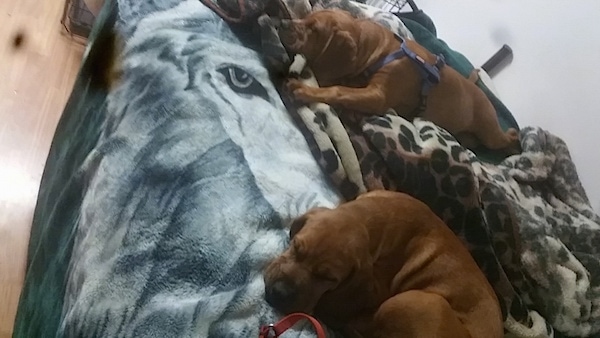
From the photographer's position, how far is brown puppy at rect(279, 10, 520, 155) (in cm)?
148

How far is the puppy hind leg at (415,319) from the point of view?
1121 mm

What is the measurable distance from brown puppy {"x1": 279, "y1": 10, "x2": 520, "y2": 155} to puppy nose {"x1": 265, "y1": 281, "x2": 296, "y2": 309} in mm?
486

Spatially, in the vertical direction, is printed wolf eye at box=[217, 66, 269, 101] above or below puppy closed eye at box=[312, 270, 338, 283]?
below

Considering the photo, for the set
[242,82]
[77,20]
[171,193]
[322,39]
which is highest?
[322,39]

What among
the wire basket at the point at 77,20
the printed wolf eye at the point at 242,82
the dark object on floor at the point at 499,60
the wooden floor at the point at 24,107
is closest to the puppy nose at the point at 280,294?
the printed wolf eye at the point at 242,82

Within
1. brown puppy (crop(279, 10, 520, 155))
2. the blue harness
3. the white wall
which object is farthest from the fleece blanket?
the white wall

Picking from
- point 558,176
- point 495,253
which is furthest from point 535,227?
point 558,176

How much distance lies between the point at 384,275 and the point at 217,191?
1.07 ft

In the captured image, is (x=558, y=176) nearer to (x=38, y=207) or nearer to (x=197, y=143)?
(x=197, y=143)

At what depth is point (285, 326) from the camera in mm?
1036

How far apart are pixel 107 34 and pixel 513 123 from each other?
3.91 feet

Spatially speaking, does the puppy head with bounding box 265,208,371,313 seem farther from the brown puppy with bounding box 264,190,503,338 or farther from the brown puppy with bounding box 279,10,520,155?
the brown puppy with bounding box 279,10,520,155

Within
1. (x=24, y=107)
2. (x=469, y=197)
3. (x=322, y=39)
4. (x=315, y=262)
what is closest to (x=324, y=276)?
(x=315, y=262)

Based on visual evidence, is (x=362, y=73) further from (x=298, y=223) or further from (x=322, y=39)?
(x=298, y=223)
